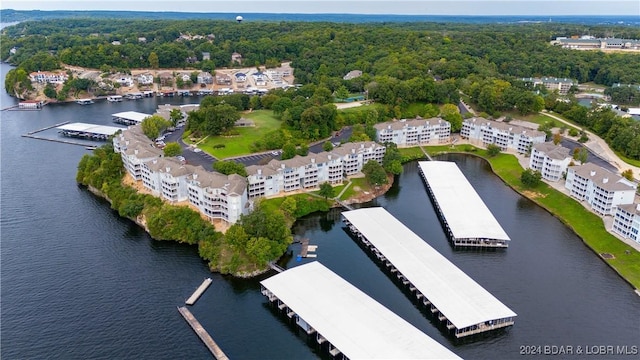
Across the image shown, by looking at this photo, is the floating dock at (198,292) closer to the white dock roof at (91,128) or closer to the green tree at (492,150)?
the green tree at (492,150)

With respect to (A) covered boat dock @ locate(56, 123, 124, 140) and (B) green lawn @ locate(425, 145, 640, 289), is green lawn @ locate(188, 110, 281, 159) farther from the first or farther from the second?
(B) green lawn @ locate(425, 145, 640, 289)

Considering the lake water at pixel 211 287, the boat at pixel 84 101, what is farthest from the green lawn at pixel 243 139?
the boat at pixel 84 101

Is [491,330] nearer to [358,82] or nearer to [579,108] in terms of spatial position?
[579,108]

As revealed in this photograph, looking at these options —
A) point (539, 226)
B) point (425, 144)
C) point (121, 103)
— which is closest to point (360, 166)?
point (425, 144)

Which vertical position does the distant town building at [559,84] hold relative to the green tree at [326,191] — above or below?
above

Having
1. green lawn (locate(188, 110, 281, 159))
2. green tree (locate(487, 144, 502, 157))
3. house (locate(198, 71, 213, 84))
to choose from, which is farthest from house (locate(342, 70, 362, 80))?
green tree (locate(487, 144, 502, 157))

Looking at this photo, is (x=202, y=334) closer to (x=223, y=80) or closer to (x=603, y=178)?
(x=603, y=178)

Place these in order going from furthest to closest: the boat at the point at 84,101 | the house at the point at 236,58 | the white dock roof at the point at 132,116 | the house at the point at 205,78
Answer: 1. the house at the point at 236,58
2. the house at the point at 205,78
3. the boat at the point at 84,101
4. the white dock roof at the point at 132,116
